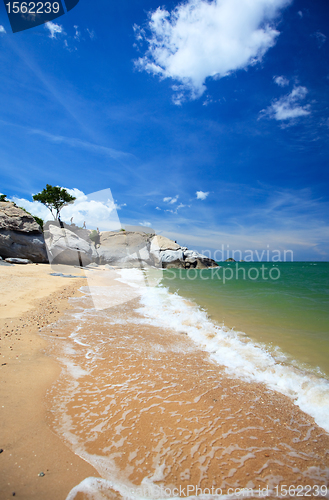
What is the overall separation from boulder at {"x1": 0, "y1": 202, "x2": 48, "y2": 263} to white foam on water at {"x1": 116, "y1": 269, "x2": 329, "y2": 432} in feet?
53.5

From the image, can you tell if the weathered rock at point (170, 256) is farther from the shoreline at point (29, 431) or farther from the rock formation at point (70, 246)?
the shoreline at point (29, 431)

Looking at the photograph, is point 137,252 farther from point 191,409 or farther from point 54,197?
point 191,409

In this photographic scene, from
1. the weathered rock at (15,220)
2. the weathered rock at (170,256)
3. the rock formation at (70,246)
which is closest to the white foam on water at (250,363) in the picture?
the rock formation at (70,246)

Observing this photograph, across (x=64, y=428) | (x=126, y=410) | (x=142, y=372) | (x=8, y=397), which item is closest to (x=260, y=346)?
(x=142, y=372)

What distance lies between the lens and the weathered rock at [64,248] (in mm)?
20312

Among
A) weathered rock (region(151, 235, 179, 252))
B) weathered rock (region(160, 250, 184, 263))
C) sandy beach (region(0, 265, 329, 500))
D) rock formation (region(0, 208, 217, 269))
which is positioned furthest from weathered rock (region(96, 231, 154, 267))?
sandy beach (region(0, 265, 329, 500))

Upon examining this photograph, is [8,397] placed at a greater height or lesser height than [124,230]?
lesser

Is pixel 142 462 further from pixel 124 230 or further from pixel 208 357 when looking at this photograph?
pixel 124 230

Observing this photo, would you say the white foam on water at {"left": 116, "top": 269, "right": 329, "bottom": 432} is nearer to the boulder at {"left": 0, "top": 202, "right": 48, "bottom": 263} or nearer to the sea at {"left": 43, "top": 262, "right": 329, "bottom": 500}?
the sea at {"left": 43, "top": 262, "right": 329, "bottom": 500}

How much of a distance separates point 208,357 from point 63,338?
11.2ft

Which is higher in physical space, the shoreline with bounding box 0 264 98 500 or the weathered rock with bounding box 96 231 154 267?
the weathered rock with bounding box 96 231 154 267

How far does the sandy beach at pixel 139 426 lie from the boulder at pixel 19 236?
54.9ft

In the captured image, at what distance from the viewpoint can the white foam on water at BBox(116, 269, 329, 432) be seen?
3201 millimetres

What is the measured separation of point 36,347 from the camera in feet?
13.6
